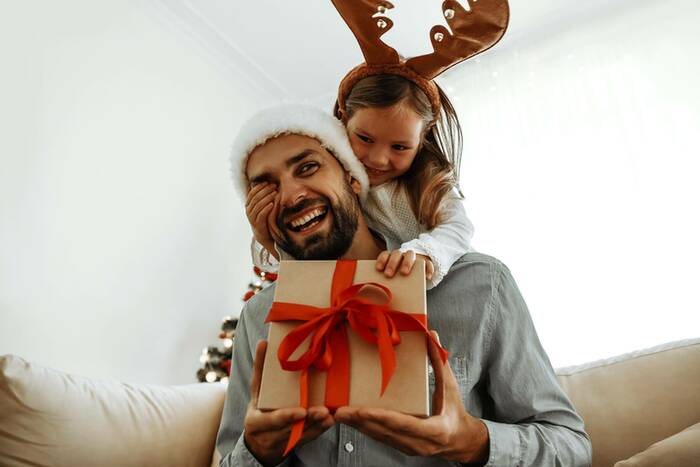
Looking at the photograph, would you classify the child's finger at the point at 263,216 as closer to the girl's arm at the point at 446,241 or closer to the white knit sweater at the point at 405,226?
the white knit sweater at the point at 405,226

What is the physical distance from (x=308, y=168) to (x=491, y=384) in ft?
1.88

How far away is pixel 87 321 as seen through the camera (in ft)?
7.88

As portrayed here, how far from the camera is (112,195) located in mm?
2596

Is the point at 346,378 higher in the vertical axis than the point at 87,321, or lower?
lower

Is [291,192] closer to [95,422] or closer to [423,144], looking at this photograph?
[423,144]

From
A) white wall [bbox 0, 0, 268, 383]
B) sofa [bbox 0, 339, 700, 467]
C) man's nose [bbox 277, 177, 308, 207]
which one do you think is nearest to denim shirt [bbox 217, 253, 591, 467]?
man's nose [bbox 277, 177, 308, 207]

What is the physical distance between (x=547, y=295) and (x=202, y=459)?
183 centimetres

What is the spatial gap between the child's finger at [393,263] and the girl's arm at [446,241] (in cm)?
5

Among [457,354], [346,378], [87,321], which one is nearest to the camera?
[346,378]

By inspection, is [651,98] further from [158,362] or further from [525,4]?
[158,362]

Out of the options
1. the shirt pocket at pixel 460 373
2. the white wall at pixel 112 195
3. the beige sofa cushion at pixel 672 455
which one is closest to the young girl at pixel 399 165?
the shirt pocket at pixel 460 373

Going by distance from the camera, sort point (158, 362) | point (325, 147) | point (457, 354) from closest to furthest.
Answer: point (457, 354) < point (325, 147) < point (158, 362)

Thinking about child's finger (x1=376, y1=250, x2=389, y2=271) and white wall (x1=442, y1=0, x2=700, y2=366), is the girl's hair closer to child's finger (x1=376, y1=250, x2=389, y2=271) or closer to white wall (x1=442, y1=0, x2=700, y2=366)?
child's finger (x1=376, y1=250, x2=389, y2=271)

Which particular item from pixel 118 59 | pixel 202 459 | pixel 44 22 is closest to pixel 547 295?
pixel 202 459
